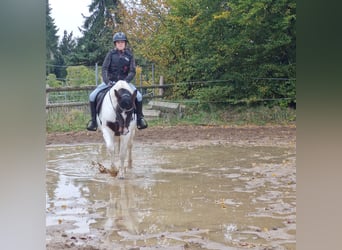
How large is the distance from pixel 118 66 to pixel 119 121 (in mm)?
362

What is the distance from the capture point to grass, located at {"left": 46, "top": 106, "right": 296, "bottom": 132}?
2.82 metres

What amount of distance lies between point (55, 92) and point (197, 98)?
35.5 inches

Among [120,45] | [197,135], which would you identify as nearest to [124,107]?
[120,45]

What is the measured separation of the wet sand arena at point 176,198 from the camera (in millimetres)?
2666

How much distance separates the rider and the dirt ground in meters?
0.07

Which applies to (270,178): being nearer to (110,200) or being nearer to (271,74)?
(271,74)

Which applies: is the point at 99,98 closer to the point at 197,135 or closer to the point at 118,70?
the point at 118,70

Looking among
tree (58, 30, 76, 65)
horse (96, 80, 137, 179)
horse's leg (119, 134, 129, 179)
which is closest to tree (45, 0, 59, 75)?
tree (58, 30, 76, 65)

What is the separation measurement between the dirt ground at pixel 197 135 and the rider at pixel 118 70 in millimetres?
71

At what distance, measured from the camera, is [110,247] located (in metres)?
→ 2.64

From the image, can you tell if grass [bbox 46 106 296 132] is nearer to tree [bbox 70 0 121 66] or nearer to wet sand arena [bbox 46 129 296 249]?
wet sand arena [bbox 46 129 296 249]

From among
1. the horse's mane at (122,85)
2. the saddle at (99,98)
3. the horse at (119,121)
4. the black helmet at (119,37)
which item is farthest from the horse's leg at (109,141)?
the black helmet at (119,37)

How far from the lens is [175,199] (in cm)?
288

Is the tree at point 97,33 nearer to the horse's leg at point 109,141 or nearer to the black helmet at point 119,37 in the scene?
the black helmet at point 119,37
